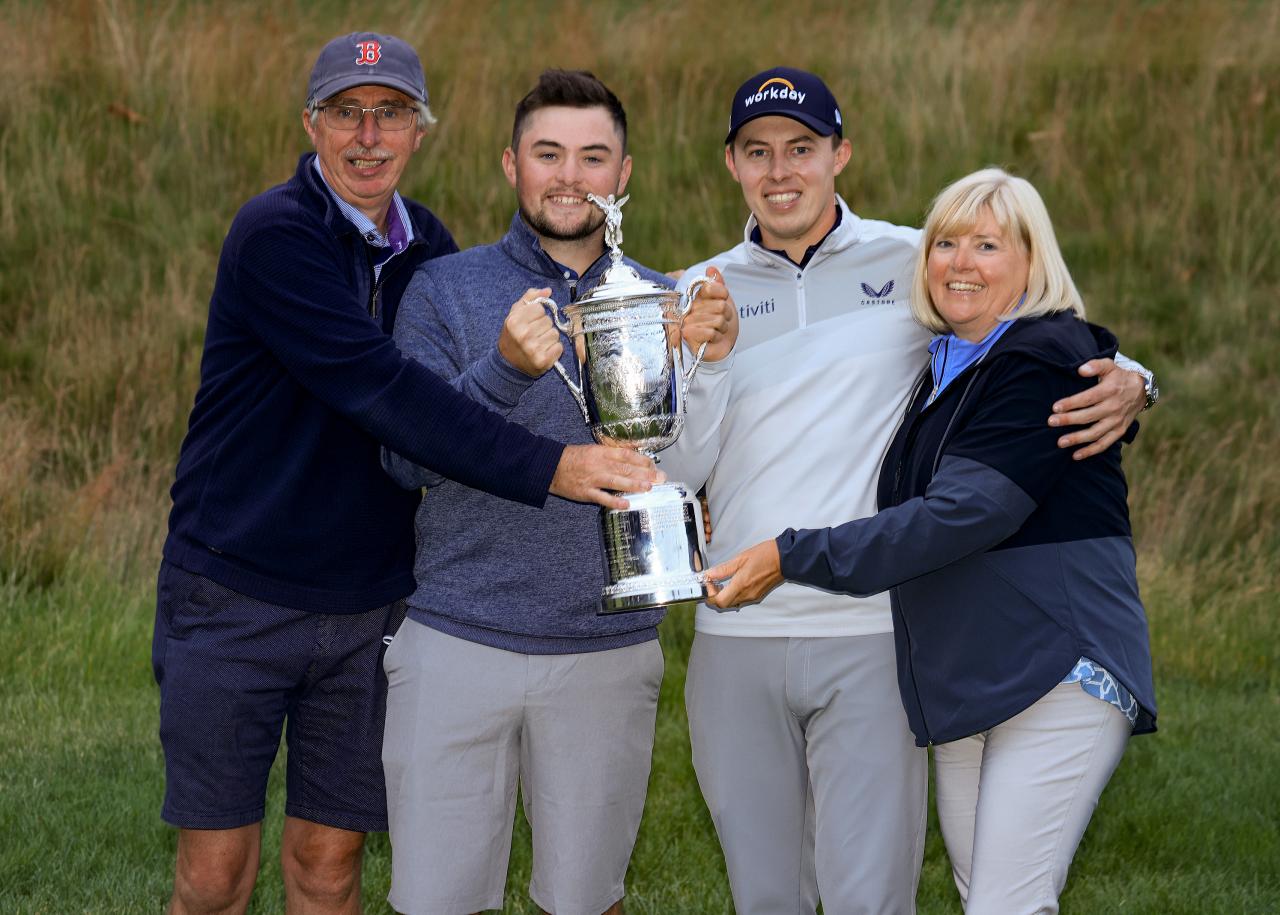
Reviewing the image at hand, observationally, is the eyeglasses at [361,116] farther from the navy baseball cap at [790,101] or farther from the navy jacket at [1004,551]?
the navy jacket at [1004,551]

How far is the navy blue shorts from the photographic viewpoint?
3953 millimetres

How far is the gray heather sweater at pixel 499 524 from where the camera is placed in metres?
3.82

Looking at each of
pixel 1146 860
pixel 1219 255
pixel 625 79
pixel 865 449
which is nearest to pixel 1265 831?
pixel 1146 860

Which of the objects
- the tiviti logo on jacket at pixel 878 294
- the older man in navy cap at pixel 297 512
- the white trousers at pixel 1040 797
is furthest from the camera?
the tiviti logo on jacket at pixel 878 294

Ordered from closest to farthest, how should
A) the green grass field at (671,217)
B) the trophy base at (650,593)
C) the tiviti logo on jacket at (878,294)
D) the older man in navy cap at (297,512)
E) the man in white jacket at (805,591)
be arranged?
the trophy base at (650,593) → the man in white jacket at (805,591) → the older man in navy cap at (297,512) → the tiviti logo on jacket at (878,294) → the green grass field at (671,217)

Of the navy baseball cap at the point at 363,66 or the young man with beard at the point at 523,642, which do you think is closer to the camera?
the young man with beard at the point at 523,642

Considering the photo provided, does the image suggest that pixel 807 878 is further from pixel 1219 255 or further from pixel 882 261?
pixel 1219 255

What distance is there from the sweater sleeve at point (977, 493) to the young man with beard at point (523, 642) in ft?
2.08

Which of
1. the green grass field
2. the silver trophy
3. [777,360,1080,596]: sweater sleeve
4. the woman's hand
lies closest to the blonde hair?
[777,360,1080,596]: sweater sleeve

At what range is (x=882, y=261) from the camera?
13.1 ft

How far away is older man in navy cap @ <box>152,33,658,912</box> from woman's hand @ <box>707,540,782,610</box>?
1.35 feet

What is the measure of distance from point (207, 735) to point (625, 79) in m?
8.86

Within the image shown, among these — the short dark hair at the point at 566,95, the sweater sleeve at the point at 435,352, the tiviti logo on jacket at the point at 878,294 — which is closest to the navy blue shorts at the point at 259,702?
the sweater sleeve at the point at 435,352

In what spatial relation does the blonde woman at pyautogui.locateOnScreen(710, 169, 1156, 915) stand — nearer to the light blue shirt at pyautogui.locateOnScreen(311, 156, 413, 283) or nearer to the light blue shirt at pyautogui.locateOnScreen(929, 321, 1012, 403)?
the light blue shirt at pyautogui.locateOnScreen(929, 321, 1012, 403)
